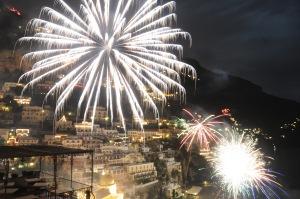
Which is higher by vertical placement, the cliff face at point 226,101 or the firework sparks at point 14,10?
the firework sparks at point 14,10

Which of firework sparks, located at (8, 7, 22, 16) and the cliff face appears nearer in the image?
A: firework sparks, located at (8, 7, 22, 16)

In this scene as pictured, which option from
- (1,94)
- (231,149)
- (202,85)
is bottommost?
(231,149)

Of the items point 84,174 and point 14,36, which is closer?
point 84,174


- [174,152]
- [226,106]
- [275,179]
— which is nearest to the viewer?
[174,152]

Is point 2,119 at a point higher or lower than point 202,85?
lower

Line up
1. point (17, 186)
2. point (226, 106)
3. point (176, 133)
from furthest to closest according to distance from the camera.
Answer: point (226, 106) < point (176, 133) < point (17, 186)

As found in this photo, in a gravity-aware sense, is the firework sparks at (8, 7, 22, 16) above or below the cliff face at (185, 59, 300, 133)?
above

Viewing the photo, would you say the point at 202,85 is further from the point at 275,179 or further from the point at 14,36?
the point at 14,36

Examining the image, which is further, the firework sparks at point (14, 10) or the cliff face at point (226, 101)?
the cliff face at point (226, 101)

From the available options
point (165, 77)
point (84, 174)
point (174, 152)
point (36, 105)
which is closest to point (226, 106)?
point (174, 152)

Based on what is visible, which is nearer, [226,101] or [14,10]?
[14,10]

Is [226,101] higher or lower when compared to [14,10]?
lower
